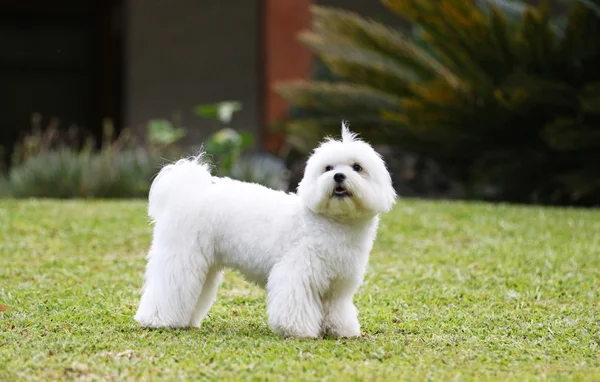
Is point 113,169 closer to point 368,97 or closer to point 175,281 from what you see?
point 368,97

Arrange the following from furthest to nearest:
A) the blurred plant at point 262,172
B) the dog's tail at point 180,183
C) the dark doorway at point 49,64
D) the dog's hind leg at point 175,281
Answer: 1. the dark doorway at point 49,64
2. the blurred plant at point 262,172
3. the dog's tail at point 180,183
4. the dog's hind leg at point 175,281

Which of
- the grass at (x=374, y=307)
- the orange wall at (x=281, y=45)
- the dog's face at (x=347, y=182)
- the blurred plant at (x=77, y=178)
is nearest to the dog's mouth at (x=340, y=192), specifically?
the dog's face at (x=347, y=182)

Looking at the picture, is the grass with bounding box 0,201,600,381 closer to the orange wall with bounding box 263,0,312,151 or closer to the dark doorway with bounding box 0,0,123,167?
the orange wall with bounding box 263,0,312,151

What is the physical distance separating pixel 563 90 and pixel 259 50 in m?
4.98

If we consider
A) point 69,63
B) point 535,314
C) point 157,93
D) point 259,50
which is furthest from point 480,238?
point 69,63

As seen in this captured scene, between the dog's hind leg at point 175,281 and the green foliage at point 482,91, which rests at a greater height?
the green foliage at point 482,91

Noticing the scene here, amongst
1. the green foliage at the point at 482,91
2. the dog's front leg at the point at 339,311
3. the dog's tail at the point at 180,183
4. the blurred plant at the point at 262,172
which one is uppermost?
the green foliage at the point at 482,91

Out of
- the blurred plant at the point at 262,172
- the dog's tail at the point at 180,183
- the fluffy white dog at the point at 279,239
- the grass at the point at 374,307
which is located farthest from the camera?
the blurred plant at the point at 262,172

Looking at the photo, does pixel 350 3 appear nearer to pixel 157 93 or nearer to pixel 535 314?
pixel 157 93

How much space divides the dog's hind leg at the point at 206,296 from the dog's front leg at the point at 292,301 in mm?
486

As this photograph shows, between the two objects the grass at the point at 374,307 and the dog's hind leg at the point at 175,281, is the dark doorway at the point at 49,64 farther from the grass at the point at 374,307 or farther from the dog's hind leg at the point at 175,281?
the dog's hind leg at the point at 175,281

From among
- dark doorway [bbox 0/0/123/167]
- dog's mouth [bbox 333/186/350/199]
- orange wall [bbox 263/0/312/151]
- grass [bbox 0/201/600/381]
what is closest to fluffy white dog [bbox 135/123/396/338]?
dog's mouth [bbox 333/186/350/199]

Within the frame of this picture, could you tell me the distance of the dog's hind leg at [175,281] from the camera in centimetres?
562

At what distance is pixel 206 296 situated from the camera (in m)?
5.87
